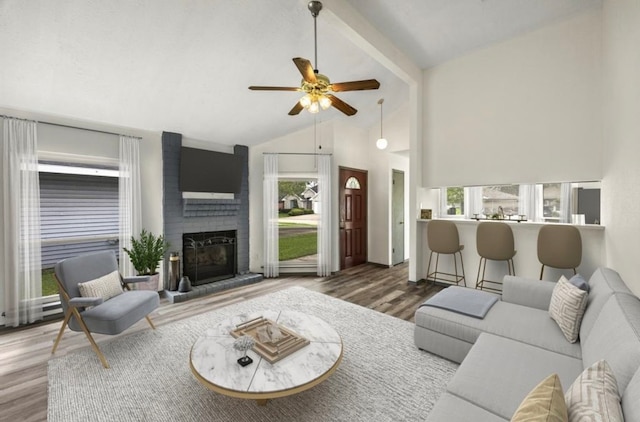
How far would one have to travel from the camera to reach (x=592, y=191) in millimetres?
3441

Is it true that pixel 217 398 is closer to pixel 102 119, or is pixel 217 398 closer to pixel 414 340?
pixel 414 340

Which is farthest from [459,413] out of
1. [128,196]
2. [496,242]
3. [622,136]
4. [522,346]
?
[128,196]

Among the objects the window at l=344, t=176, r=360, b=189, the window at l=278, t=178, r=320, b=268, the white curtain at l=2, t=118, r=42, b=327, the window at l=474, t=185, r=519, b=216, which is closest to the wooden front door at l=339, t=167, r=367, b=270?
the window at l=344, t=176, r=360, b=189

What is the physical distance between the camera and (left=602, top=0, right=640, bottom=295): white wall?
2.11 m

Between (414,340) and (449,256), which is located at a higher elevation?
(449,256)

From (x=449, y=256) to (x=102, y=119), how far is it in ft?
18.1

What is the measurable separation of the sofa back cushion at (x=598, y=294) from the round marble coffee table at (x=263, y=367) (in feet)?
5.42

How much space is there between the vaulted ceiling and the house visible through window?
2.62 feet

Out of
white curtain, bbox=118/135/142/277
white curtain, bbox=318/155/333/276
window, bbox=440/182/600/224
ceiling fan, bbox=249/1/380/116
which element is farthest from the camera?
white curtain, bbox=318/155/333/276

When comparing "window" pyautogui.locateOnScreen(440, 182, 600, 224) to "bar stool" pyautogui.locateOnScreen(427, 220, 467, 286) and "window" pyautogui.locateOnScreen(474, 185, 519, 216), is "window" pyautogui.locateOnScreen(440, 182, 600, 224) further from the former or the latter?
"bar stool" pyautogui.locateOnScreen(427, 220, 467, 286)

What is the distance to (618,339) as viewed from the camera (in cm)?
128

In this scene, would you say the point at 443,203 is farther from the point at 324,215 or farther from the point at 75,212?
the point at 75,212

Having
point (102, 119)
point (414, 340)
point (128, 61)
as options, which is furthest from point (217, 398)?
point (102, 119)

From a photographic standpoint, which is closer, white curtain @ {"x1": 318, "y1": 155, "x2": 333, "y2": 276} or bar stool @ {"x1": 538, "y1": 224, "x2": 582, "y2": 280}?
bar stool @ {"x1": 538, "y1": 224, "x2": 582, "y2": 280}
